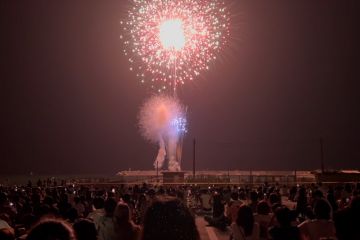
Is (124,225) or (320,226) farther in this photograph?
(320,226)

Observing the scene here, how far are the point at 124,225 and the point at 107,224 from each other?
1183mm

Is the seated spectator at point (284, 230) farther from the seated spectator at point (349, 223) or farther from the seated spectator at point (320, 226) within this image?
the seated spectator at point (349, 223)

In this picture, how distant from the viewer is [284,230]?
7602 millimetres

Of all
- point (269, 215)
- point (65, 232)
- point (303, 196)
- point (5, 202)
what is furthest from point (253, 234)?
point (5, 202)

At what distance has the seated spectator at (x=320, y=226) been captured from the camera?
8633 millimetres

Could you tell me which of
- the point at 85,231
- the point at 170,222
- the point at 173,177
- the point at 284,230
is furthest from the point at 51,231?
the point at 173,177

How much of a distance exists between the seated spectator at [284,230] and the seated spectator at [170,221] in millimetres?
3956

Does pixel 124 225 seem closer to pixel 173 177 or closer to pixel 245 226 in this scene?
pixel 245 226

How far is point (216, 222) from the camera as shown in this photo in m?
23.3

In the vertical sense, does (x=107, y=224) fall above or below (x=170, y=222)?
below

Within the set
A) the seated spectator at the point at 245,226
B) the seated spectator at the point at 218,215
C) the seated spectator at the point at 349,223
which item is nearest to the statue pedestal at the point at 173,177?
the seated spectator at the point at 218,215

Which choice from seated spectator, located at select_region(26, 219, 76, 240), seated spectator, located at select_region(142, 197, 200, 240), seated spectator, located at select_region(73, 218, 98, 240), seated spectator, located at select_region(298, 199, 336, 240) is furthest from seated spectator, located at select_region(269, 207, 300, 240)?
seated spectator, located at select_region(26, 219, 76, 240)

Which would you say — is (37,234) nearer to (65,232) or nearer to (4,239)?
(65,232)

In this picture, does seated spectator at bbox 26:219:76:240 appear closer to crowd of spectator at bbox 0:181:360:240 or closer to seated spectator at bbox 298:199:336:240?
crowd of spectator at bbox 0:181:360:240
